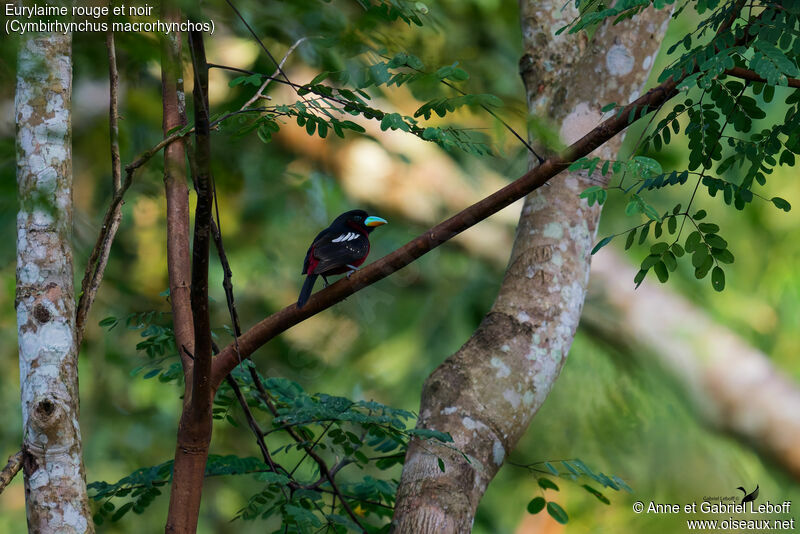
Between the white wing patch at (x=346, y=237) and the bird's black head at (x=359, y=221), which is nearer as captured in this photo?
the white wing patch at (x=346, y=237)

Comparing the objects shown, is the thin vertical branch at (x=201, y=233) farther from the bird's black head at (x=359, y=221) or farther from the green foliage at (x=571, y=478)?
the bird's black head at (x=359, y=221)

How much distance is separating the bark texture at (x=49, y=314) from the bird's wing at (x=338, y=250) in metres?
0.80

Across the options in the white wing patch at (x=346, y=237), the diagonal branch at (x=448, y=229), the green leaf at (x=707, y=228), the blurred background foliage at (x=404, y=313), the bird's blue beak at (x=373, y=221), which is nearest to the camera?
the diagonal branch at (x=448, y=229)

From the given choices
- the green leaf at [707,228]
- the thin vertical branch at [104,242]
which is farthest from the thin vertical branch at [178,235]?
the green leaf at [707,228]

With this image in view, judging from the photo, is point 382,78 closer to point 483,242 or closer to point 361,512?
point 361,512

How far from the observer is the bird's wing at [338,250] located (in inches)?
96.5

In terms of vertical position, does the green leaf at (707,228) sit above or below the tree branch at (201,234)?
above

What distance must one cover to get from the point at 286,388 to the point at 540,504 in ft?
3.16

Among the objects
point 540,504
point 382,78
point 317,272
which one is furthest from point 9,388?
point 382,78

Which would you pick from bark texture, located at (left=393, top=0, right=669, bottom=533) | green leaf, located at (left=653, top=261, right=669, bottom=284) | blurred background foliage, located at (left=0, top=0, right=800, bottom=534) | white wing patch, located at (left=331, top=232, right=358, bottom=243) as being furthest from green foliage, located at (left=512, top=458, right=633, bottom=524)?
blurred background foliage, located at (left=0, top=0, right=800, bottom=534)

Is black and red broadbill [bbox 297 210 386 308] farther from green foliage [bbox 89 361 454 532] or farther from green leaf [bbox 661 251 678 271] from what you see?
green leaf [bbox 661 251 678 271]

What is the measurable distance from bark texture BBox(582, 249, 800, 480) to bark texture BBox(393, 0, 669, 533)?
2062 mm

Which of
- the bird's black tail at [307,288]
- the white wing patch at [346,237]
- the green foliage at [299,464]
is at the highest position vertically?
the white wing patch at [346,237]

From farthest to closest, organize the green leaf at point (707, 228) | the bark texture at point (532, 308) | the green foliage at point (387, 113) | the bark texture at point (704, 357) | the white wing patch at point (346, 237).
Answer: the bark texture at point (704, 357) → the white wing patch at point (346, 237) → the bark texture at point (532, 308) → the green leaf at point (707, 228) → the green foliage at point (387, 113)
